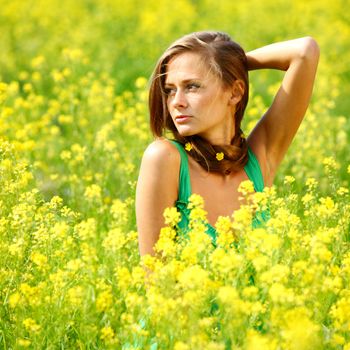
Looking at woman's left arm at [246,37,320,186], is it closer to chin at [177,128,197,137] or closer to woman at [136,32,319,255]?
woman at [136,32,319,255]

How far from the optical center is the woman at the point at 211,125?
3.21 metres

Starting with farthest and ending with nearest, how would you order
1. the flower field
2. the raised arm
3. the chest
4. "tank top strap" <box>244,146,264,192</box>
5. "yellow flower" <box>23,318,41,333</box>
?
1. "tank top strap" <box>244,146,264,192</box>
2. the chest
3. the raised arm
4. "yellow flower" <box>23,318,41,333</box>
5. the flower field

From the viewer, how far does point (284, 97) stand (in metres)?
3.54

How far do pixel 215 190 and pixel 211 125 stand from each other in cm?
24

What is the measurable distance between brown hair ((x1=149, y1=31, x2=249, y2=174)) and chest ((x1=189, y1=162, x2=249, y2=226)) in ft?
0.10

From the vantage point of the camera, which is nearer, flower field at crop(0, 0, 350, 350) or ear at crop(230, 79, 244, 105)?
flower field at crop(0, 0, 350, 350)

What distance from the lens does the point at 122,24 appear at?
9.52 metres

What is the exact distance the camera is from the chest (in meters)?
3.30

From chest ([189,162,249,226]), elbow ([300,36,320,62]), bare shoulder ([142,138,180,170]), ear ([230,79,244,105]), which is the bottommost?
chest ([189,162,249,226])

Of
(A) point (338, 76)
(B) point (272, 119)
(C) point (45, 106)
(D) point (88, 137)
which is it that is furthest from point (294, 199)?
(A) point (338, 76)

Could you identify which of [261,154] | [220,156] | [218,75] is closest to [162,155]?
[220,156]

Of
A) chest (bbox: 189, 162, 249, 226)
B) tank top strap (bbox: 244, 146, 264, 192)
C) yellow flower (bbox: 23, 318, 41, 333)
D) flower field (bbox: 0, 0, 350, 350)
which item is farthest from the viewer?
tank top strap (bbox: 244, 146, 264, 192)

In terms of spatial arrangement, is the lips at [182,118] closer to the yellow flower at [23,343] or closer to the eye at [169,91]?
the eye at [169,91]

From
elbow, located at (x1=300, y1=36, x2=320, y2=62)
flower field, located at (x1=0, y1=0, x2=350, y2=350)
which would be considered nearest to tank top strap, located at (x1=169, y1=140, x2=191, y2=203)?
flower field, located at (x1=0, y1=0, x2=350, y2=350)
